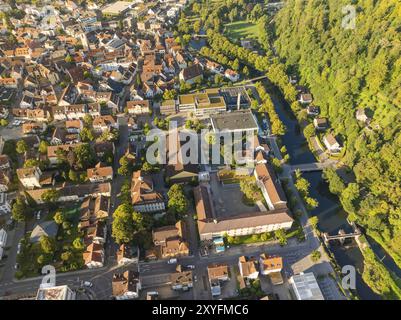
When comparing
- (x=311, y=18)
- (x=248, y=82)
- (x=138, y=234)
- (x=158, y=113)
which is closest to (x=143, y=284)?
(x=138, y=234)

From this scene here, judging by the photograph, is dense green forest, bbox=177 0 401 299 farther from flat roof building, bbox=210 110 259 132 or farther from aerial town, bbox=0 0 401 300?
flat roof building, bbox=210 110 259 132

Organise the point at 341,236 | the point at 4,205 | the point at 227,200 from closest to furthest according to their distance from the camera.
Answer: the point at 341,236
the point at 4,205
the point at 227,200

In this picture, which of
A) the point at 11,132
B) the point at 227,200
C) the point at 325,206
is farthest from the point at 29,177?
the point at 325,206

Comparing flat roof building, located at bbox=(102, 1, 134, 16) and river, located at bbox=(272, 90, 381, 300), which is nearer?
river, located at bbox=(272, 90, 381, 300)

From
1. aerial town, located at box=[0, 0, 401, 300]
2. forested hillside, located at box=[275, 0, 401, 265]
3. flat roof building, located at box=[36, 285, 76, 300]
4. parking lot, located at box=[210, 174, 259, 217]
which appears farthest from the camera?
parking lot, located at box=[210, 174, 259, 217]

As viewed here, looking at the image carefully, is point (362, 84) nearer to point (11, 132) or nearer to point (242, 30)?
point (242, 30)

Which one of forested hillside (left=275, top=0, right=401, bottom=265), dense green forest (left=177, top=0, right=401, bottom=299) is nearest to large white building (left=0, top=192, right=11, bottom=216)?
dense green forest (left=177, top=0, right=401, bottom=299)

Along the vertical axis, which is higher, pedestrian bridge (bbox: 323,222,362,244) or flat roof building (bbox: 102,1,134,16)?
flat roof building (bbox: 102,1,134,16)
